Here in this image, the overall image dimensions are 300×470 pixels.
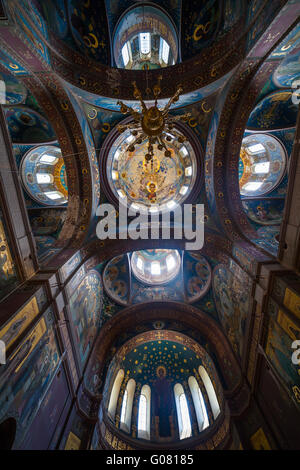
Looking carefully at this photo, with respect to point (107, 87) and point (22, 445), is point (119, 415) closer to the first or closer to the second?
point (22, 445)

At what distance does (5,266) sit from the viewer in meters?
5.46

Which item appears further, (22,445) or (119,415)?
(119,415)

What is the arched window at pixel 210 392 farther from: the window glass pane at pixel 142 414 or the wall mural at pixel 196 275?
the wall mural at pixel 196 275

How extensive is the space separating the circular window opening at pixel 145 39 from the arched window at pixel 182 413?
58.1ft

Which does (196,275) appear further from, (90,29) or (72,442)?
(90,29)

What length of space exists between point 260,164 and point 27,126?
13.8 metres

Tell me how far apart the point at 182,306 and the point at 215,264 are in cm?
368

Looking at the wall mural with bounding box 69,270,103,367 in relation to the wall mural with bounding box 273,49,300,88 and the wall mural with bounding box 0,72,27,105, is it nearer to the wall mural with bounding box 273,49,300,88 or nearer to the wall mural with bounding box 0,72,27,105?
the wall mural with bounding box 0,72,27,105

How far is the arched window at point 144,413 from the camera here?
34.6 feet

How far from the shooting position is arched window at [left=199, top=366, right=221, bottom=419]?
9.55 metres

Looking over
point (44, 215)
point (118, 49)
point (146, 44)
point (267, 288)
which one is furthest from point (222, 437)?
point (146, 44)

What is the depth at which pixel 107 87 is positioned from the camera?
8086 mm
